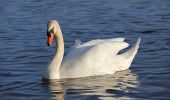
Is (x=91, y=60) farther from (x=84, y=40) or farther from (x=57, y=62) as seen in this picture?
(x=84, y=40)

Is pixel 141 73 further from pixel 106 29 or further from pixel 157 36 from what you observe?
pixel 106 29

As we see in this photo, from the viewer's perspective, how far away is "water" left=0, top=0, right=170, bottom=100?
12.6m

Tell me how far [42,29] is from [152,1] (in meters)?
5.64

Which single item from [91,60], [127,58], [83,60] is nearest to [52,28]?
[83,60]

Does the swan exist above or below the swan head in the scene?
below

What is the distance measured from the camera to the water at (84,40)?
12.6 m

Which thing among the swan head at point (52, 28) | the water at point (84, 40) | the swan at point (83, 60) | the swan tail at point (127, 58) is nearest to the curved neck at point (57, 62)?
the swan at point (83, 60)

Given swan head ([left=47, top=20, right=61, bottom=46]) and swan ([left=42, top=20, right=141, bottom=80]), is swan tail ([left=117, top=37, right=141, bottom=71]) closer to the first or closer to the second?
swan ([left=42, top=20, right=141, bottom=80])

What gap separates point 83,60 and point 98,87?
1.09 m

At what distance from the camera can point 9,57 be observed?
15.4m

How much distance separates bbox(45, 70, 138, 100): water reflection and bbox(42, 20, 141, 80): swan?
16cm

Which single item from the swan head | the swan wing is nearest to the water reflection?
the swan wing

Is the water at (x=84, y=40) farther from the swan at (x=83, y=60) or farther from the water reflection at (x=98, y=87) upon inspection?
the swan at (x=83, y=60)

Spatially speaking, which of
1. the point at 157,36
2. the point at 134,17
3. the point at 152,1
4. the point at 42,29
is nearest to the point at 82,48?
the point at 157,36
